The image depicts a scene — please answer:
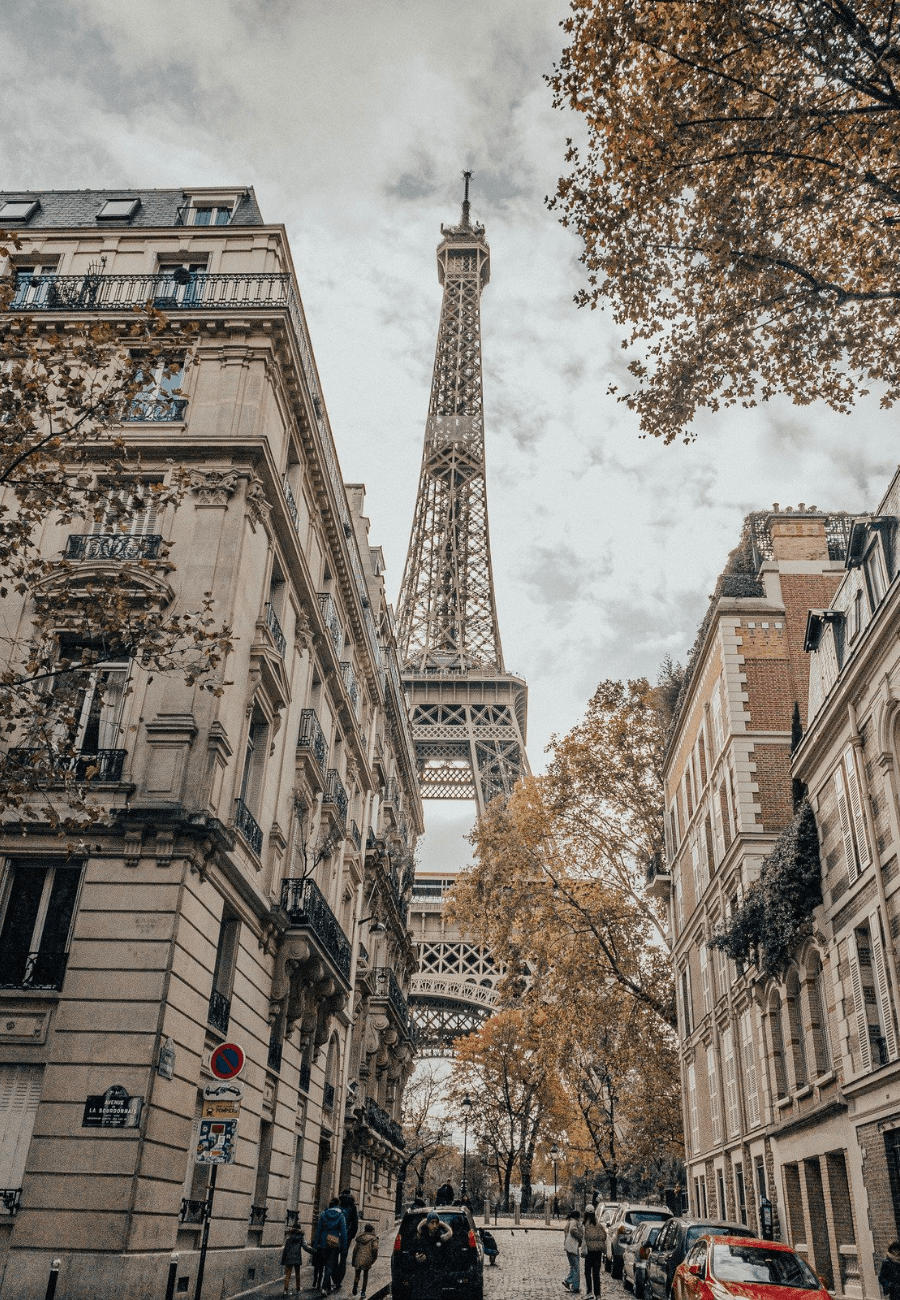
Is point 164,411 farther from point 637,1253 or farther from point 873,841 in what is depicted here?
point 637,1253

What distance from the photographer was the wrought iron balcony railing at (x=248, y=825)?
19.0 metres

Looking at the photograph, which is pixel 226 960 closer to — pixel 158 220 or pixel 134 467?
pixel 134 467

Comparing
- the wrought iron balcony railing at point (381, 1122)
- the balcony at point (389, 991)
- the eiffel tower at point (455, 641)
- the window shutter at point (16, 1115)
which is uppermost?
the eiffel tower at point (455, 641)

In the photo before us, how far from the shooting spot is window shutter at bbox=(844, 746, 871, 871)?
18839 mm

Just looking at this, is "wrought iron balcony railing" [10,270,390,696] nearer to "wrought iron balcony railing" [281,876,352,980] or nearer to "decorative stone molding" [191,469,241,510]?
"decorative stone molding" [191,469,241,510]

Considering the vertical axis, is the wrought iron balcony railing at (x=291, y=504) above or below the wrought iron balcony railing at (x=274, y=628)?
above

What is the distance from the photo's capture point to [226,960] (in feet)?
61.9

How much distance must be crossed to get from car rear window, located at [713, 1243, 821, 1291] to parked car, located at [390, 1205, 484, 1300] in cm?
473

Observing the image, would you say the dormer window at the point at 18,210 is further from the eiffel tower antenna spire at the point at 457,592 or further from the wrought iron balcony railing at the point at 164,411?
the eiffel tower antenna spire at the point at 457,592

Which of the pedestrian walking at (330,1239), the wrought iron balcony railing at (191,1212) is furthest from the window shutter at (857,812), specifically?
the wrought iron balcony railing at (191,1212)

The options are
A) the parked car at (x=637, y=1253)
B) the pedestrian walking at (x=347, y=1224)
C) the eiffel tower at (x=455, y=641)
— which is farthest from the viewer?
the eiffel tower at (x=455, y=641)

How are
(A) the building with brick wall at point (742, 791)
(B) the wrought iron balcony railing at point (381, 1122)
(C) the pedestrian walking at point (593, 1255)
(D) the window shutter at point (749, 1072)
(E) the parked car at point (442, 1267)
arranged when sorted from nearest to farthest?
(E) the parked car at point (442, 1267) → (C) the pedestrian walking at point (593, 1255) → (D) the window shutter at point (749, 1072) → (A) the building with brick wall at point (742, 791) → (B) the wrought iron balcony railing at point (381, 1122)

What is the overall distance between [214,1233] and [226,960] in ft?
13.4

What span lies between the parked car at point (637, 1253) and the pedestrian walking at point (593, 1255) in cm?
84
